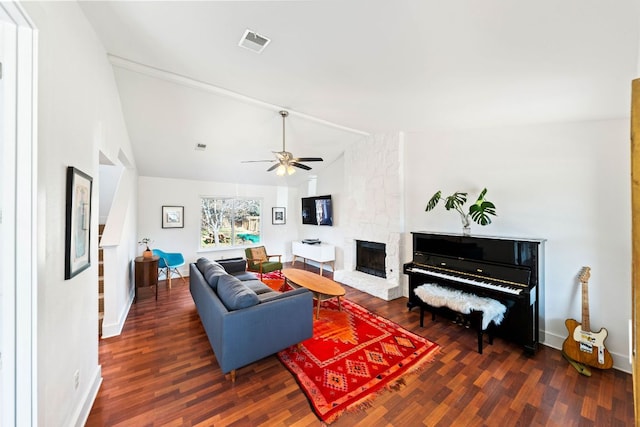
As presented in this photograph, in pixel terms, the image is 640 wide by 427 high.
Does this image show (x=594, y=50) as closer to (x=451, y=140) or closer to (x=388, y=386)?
(x=451, y=140)

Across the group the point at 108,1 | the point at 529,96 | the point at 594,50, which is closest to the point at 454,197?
the point at 529,96

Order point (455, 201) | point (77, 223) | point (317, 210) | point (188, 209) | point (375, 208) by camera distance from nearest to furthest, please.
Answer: point (77, 223)
point (455, 201)
point (375, 208)
point (188, 209)
point (317, 210)

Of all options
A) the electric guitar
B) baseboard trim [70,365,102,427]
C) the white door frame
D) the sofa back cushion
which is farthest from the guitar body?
baseboard trim [70,365,102,427]

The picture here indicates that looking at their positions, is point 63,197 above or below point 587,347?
above

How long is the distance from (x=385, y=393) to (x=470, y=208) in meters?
2.28

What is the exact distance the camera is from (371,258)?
16.7 ft

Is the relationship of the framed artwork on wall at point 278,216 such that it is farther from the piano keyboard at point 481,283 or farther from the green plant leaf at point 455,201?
the green plant leaf at point 455,201

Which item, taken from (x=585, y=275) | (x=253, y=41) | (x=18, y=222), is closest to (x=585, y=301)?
(x=585, y=275)

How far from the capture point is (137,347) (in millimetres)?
2773

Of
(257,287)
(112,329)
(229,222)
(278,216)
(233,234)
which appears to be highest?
(278,216)

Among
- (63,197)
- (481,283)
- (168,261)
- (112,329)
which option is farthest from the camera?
(168,261)

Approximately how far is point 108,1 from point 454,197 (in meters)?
3.86

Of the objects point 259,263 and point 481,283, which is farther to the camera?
point 259,263

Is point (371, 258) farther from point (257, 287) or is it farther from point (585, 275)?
point (585, 275)
